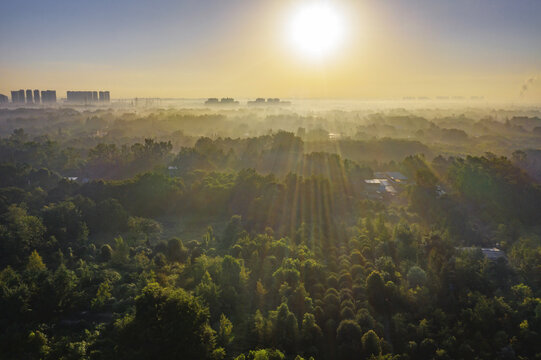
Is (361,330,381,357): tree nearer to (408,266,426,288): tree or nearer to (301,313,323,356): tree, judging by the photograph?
(301,313,323,356): tree

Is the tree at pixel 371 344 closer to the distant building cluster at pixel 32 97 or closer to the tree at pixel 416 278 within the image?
the tree at pixel 416 278

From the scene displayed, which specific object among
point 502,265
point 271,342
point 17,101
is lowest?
point 271,342

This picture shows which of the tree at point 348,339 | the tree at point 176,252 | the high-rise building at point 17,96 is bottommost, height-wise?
the tree at point 348,339

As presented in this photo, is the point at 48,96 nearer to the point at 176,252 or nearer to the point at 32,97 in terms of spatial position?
the point at 32,97

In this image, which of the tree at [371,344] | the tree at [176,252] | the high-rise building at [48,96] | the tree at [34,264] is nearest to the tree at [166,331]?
the tree at [371,344]

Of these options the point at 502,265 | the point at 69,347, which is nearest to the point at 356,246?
the point at 502,265

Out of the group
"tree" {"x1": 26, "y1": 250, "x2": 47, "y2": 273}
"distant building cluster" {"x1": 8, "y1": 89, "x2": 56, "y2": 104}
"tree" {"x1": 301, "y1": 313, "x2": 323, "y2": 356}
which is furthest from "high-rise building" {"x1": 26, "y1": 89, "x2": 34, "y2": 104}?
"tree" {"x1": 301, "y1": 313, "x2": 323, "y2": 356}

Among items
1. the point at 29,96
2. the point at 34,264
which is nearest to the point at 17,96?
the point at 29,96

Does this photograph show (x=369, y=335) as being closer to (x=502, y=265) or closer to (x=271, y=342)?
(x=271, y=342)
